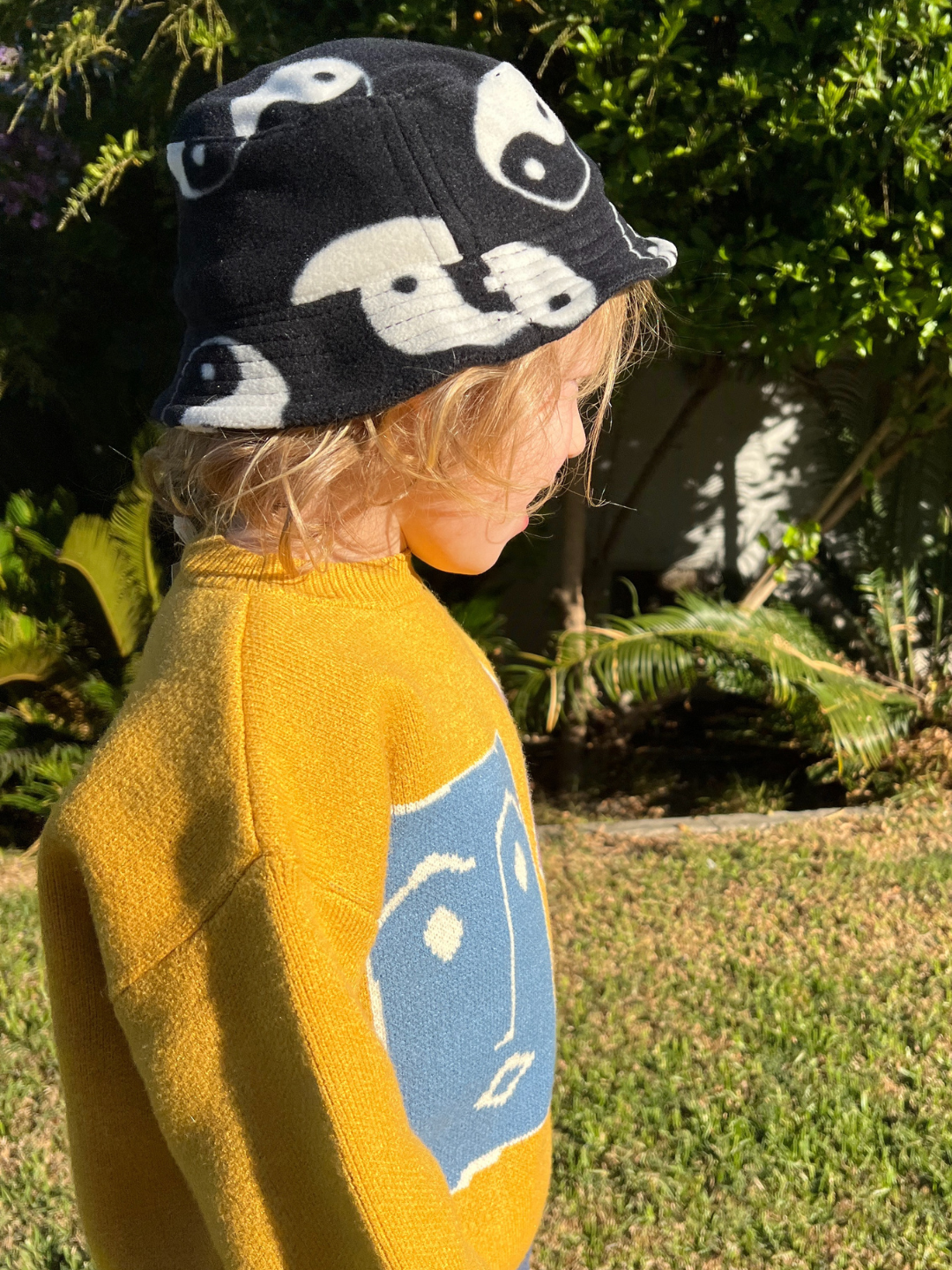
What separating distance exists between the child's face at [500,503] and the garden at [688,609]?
553 millimetres

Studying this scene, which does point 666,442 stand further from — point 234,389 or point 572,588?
point 234,389

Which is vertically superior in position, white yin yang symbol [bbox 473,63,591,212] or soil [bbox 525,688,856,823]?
white yin yang symbol [bbox 473,63,591,212]

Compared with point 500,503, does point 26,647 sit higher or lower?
lower

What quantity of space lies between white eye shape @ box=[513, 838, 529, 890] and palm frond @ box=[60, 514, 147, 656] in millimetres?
3337

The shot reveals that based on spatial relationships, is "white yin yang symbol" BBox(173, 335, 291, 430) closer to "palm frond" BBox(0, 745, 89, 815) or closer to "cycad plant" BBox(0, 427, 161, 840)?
"cycad plant" BBox(0, 427, 161, 840)

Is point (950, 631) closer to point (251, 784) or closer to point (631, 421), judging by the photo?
point (631, 421)

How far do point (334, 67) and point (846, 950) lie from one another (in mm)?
3172

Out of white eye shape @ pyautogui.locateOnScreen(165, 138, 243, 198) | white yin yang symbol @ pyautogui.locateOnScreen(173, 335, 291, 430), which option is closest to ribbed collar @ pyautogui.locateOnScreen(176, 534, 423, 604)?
white yin yang symbol @ pyautogui.locateOnScreen(173, 335, 291, 430)

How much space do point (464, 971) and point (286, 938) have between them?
1.22ft

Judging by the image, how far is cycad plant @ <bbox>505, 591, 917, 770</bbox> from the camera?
4.40 meters

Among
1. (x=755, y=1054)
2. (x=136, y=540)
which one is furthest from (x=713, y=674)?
(x=136, y=540)

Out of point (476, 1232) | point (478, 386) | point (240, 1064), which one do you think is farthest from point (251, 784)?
point (476, 1232)

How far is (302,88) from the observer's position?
3.60 feet

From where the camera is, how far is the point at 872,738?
447 cm
